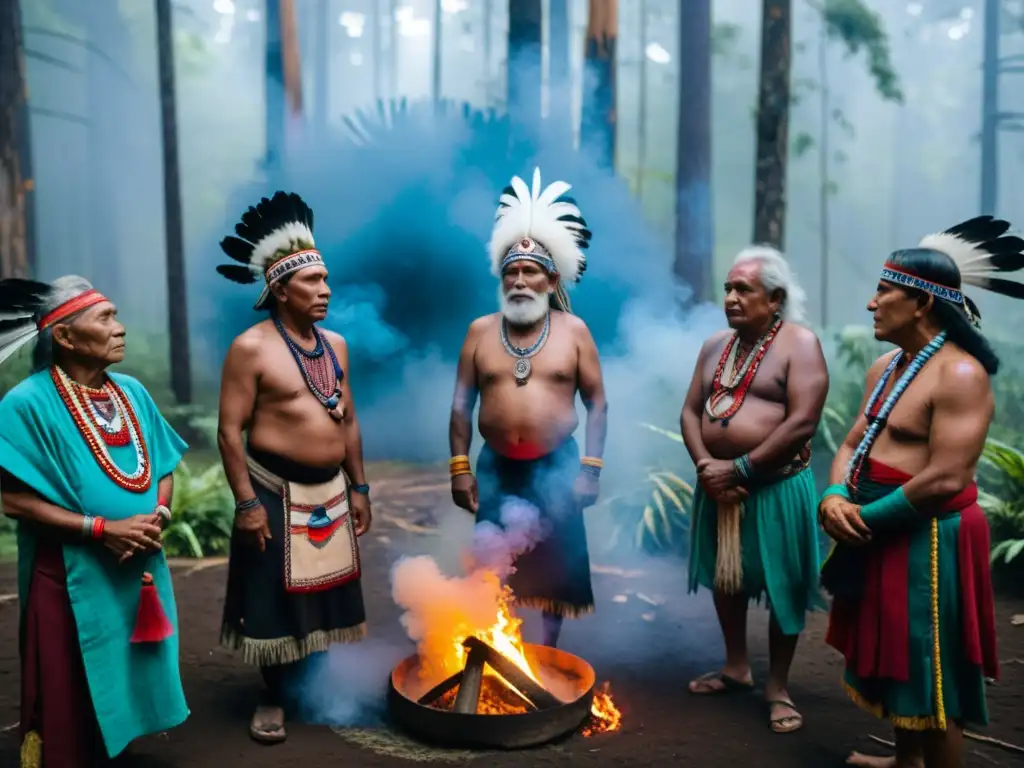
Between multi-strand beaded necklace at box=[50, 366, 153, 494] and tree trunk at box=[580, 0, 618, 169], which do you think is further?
tree trunk at box=[580, 0, 618, 169]

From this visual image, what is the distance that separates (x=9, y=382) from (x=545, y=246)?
7381 millimetres

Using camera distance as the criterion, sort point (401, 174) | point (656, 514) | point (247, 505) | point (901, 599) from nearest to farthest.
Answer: point (901, 599) → point (247, 505) → point (656, 514) → point (401, 174)

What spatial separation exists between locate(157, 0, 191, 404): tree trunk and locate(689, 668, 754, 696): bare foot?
8.17m

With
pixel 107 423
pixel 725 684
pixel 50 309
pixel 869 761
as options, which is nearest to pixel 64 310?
pixel 50 309

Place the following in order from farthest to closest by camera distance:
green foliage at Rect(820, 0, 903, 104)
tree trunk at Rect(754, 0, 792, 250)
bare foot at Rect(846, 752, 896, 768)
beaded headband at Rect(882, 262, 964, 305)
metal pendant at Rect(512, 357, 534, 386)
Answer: green foliage at Rect(820, 0, 903, 104), tree trunk at Rect(754, 0, 792, 250), metal pendant at Rect(512, 357, 534, 386), bare foot at Rect(846, 752, 896, 768), beaded headband at Rect(882, 262, 964, 305)

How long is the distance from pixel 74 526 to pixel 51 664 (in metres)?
0.53

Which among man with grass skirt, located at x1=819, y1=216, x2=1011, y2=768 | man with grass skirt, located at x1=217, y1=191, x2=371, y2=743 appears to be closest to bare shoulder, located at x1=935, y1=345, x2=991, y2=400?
man with grass skirt, located at x1=819, y1=216, x2=1011, y2=768

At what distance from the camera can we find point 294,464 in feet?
12.7

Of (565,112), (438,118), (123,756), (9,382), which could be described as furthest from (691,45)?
(123,756)

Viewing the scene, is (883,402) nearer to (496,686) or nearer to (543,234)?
(543,234)

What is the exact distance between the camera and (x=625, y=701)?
4289 millimetres

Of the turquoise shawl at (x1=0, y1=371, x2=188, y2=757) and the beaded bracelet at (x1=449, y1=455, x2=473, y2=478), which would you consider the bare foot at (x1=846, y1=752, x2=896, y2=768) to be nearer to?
the beaded bracelet at (x1=449, y1=455, x2=473, y2=478)

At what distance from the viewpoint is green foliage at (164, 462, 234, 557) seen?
6895 mm

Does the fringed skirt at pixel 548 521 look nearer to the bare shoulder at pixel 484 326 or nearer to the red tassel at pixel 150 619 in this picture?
the bare shoulder at pixel 484 326
